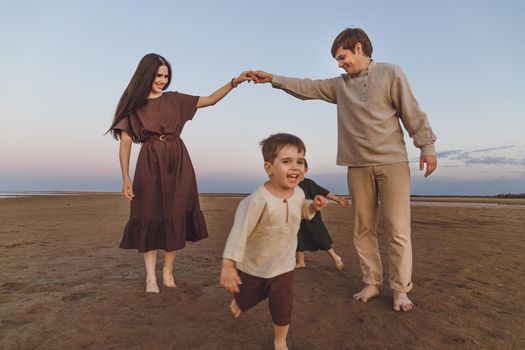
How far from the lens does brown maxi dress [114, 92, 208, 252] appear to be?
3.73 meters

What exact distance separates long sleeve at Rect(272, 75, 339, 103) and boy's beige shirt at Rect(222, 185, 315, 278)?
1626 mm

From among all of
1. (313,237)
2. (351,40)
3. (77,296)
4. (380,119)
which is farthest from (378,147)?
(77,296)

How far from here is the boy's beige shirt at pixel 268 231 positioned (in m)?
2.21

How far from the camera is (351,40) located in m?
3.29

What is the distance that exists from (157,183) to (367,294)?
2193 mm

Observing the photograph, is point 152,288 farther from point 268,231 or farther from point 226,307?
point 268,231

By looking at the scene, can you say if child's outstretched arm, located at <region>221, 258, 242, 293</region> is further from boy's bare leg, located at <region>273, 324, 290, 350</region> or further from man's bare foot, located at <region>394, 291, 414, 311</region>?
man's bare foot, located at <region>394, 291, 414, 311</region>

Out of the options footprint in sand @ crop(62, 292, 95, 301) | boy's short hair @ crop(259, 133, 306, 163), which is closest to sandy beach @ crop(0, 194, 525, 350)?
footprint in sand @ crop(62, 292, 95, 301)

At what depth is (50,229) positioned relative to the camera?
848cm

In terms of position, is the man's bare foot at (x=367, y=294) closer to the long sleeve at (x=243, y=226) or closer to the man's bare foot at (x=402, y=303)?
the man's bare foot at (x=402, y=303)

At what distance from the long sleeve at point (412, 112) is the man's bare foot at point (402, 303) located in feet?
3.90

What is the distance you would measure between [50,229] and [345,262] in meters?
6.64

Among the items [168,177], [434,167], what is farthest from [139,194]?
[434,167]

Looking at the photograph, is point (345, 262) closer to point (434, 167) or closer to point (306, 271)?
point (306, 271)
